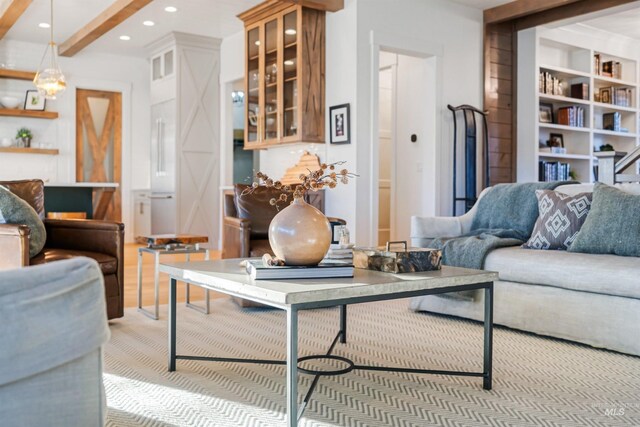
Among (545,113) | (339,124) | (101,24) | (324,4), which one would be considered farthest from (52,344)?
(545,113)

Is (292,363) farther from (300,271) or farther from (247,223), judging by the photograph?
(247,223)

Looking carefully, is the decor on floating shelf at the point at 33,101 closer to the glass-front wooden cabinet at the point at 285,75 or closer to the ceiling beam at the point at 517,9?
the glass-front wooden cabinet at the point at 285,75

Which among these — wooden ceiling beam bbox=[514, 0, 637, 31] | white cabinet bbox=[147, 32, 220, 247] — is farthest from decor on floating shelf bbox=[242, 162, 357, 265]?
white cabinet bbox=[147, 32, 220, 247]

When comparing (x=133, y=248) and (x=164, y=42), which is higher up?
(x=164, y=42)

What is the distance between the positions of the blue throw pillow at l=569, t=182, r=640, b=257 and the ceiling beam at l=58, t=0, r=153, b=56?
4313mm

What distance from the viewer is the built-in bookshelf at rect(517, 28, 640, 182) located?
6.70 meters

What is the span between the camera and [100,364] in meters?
1.09

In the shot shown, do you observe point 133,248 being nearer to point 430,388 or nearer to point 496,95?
point 496,95

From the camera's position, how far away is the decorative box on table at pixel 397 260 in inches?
89.9

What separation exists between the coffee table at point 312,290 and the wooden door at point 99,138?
652 cm

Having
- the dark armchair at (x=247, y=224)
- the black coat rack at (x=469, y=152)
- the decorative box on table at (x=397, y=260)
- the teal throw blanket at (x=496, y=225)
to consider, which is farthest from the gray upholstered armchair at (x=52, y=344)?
the black coat rack at (x=469, y=152)

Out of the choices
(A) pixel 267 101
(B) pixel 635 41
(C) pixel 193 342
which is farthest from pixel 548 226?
(B) pixel 635 41

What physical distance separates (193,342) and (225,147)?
16.3 ft

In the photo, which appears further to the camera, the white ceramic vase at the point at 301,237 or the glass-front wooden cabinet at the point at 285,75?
the glass-front wooden cabinet at the point at 285,75
